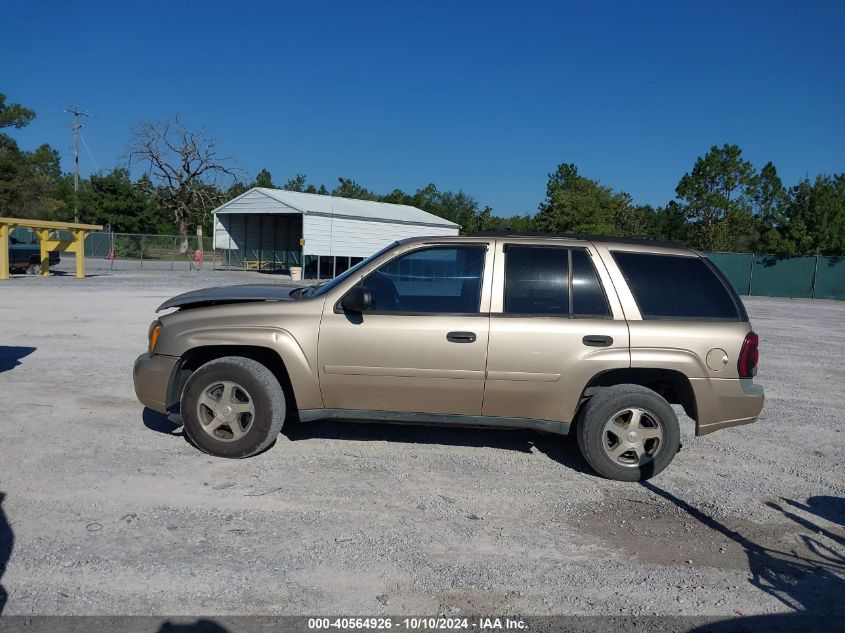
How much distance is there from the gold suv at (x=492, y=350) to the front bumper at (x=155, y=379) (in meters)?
0.01

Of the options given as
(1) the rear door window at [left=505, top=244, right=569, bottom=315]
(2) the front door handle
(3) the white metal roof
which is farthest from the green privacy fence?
(2) the front door handle

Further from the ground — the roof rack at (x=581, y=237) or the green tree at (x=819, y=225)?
the green tree at (x=819, y=225)

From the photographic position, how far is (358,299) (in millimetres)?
4996

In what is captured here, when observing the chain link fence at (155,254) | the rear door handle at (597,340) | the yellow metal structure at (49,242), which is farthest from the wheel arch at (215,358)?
the chain link fence at (155,254)

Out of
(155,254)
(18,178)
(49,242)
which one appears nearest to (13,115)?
(18,178)

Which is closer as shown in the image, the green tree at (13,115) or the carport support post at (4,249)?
the carport support post at (4,249)

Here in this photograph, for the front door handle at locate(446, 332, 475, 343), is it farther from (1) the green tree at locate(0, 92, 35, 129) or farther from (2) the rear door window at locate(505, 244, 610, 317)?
(1) the green tree at locate(0, 92, 35, 129)

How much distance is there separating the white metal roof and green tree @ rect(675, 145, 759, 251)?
19591mm

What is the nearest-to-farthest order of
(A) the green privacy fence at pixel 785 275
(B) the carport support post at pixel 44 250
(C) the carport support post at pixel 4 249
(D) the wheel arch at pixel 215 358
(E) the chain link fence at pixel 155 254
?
(D) the wheel arch at pixel 215 358 < (C) the carport support post at pixel 4 249 < (B) the carport support post at pixel 44 250 < (A) the green privacy fence at pixel 785 275 < (E) the chain link fence at pixel 155 254

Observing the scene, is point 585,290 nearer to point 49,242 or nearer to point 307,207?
point 49,242

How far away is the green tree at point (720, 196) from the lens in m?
45.2

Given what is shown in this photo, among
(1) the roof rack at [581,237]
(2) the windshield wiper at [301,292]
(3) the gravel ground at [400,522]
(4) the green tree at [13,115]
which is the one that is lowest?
(3) the gravel ground at [400,522]

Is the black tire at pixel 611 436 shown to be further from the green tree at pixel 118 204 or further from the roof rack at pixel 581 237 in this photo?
the green tree at pixel 118 204

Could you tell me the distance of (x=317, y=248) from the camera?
3197 centimetres
